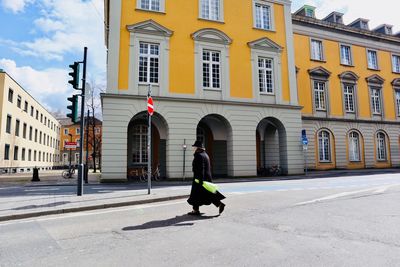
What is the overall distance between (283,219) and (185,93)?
1423cm

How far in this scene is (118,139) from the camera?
17875 millimetres

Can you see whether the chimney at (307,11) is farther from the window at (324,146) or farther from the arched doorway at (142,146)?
the arched doorway at (142,146)

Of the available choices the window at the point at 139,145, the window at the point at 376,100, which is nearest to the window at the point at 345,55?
the window at the point at 376,100

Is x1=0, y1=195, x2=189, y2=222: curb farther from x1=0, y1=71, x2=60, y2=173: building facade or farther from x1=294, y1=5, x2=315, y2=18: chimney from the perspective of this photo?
x1=0, y1=71, x2=60, y2=173: building facade

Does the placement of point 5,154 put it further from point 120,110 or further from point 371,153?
point 371,153

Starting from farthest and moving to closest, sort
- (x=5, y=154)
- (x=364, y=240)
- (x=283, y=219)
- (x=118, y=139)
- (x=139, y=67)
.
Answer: (x=5, y=154), (x=139, y=67), (x=118, y=139), (x=283, y=219), (x=364, y=240)

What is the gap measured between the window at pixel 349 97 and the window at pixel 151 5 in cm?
1919

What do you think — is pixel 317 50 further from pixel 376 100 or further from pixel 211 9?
pixel 211 9

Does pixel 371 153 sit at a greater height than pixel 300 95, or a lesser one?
lesser

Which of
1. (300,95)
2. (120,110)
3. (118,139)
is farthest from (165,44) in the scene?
(300,95)

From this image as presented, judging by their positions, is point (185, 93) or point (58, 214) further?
point (185, 93)

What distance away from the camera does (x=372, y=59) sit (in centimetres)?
3153

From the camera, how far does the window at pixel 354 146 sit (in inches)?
1118

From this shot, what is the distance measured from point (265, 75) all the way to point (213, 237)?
18833mm
